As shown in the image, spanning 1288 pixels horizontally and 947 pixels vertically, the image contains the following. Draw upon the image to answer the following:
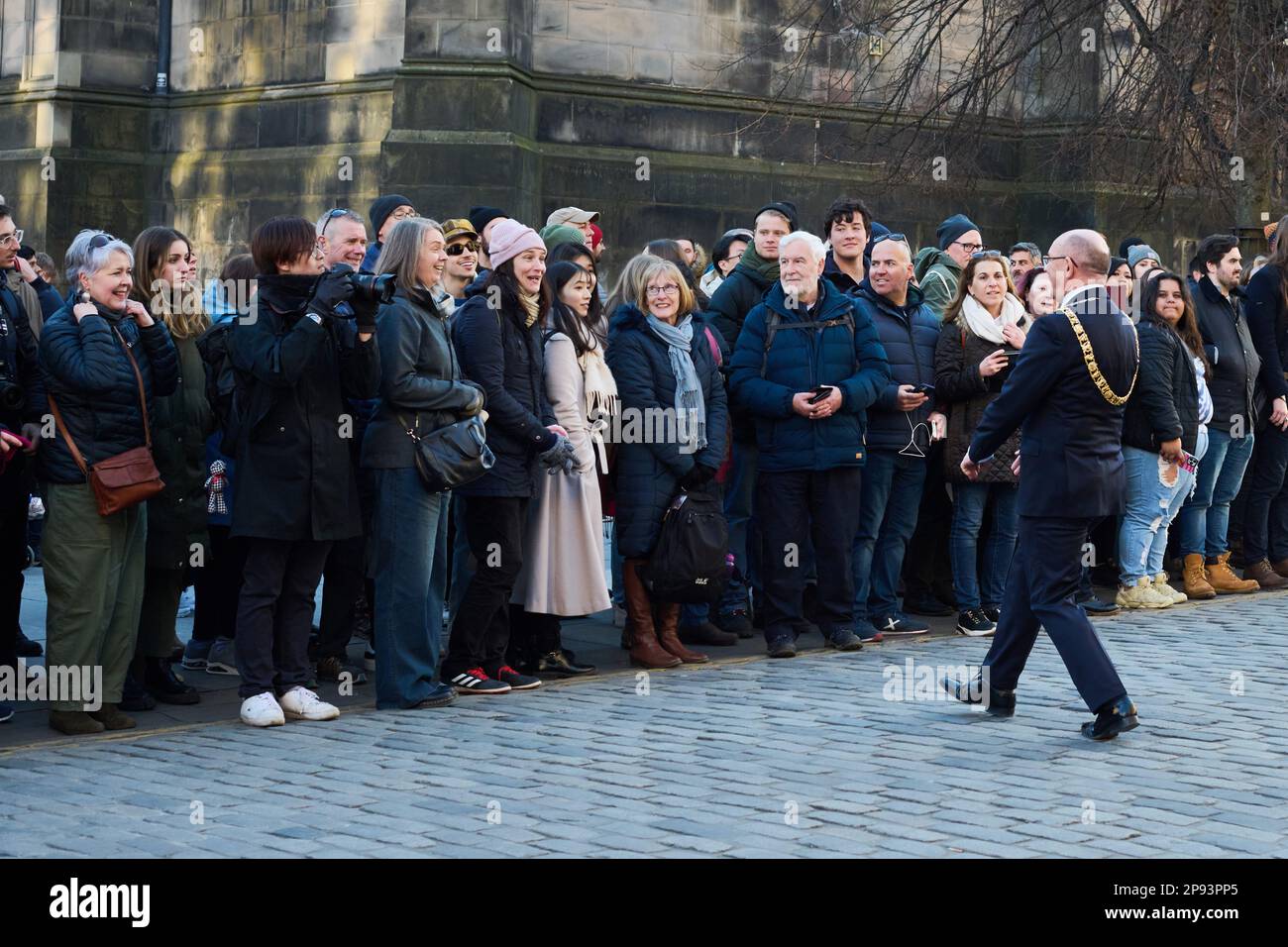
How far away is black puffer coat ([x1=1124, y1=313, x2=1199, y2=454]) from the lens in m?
11.8

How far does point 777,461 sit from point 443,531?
213cm

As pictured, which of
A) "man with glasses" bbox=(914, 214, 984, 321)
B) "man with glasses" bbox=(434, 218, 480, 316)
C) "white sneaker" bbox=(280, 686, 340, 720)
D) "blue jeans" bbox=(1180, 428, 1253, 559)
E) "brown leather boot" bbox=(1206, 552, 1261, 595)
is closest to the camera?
"white sneaker" bbox=(280, 686, 340, 720)

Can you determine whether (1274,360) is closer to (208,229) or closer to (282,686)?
(282,686)

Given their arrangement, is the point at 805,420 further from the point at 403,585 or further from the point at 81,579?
the point at 81,579

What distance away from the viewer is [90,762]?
7.65 metres

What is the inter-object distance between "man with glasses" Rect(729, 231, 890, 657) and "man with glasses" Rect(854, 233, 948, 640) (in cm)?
34

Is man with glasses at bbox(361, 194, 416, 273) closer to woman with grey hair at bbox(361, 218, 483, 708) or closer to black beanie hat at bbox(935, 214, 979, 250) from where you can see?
woman with grey hair at bbox(361, 218, 483, 708)

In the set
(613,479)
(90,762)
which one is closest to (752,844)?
(90,762)

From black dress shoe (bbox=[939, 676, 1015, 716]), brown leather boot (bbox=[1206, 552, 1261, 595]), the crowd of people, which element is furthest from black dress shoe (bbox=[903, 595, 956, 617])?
black dress shoe (bbox=[939, 676, 1015, 716])

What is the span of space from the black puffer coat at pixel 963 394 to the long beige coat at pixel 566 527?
259 centimetres

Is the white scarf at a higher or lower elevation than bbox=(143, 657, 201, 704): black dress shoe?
higher

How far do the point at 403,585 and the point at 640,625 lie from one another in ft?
5.63

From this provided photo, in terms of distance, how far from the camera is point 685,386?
10.2m

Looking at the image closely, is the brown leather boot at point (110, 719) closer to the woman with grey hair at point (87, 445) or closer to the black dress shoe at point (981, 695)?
the woman with grey hair at point (87, 445)
